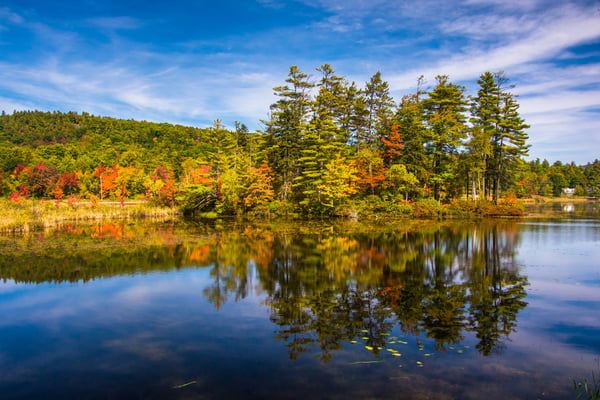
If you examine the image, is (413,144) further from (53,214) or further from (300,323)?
(53,214)

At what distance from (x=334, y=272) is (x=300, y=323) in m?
4.75

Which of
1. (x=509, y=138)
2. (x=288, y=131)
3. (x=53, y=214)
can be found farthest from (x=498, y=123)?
(x=53, y=214)

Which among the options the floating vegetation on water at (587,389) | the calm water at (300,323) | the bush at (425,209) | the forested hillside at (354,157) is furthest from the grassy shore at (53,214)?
the floating vegetation on water at (587,389)

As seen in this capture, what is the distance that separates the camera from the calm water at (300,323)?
5750mm

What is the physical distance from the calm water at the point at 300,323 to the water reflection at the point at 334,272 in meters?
0.07

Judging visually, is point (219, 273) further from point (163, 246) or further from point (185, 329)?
point (163, 246)

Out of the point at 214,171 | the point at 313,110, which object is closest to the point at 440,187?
the point at 313,110

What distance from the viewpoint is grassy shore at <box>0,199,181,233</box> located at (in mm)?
25000

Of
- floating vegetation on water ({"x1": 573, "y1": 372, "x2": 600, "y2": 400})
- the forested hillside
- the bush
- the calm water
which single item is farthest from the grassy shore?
floating vegetation on water ({"x1": 573, "y1": 372, "x2": 600, "y2": 400})

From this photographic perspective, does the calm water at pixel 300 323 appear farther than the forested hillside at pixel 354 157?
No

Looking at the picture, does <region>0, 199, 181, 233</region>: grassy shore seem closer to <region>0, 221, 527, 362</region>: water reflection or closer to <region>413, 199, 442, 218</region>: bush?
<region>0, 221, 527, 362</region>: water reflection

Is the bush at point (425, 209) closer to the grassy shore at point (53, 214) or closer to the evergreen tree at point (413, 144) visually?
the evergreen tree at point (413, 144)

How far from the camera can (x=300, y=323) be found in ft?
27.0

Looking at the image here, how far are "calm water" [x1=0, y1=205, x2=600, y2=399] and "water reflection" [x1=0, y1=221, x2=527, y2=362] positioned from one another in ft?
0.23
